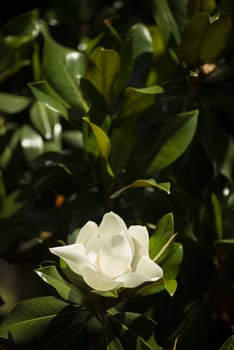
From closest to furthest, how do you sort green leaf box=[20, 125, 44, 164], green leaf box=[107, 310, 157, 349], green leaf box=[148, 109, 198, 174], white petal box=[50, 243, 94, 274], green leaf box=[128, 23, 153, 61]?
1. white petal box=[50, 243, 94, 274]
2. green leaf box=[107, 310, 157, 349]
3. green leaf box=[148, 109, 198, 174]
4. green leaf box=[128, 23, 153, 61]
5. green leaf box=[20, 125, 44, 164]

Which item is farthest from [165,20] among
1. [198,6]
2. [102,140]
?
[102,140]

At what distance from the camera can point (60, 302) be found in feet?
3.75

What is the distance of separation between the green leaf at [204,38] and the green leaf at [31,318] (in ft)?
1.56

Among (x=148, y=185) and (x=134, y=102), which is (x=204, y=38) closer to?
(x=134, y=102)

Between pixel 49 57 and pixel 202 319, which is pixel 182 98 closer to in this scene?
pixel 49 57

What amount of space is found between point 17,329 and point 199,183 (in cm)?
51

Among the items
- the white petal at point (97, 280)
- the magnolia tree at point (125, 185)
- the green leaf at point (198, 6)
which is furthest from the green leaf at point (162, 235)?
the green leaf at point (198, 6)

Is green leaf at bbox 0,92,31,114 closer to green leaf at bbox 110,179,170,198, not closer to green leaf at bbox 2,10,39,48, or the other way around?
green leaf at bbox 2,10,39,48

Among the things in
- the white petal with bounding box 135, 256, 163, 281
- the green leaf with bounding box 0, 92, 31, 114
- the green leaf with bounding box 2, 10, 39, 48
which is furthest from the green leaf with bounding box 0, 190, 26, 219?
the white petal with bounding box 135, 256, 163, 281

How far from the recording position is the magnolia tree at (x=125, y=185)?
1081 millimetres

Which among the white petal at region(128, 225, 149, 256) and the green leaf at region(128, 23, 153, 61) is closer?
the white petal at region(128, 225, 149, 256)

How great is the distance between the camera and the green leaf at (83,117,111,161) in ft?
A: 3.67

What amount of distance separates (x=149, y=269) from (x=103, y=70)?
369mm

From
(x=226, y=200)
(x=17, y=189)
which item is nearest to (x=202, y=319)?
(x=226, y=200)
